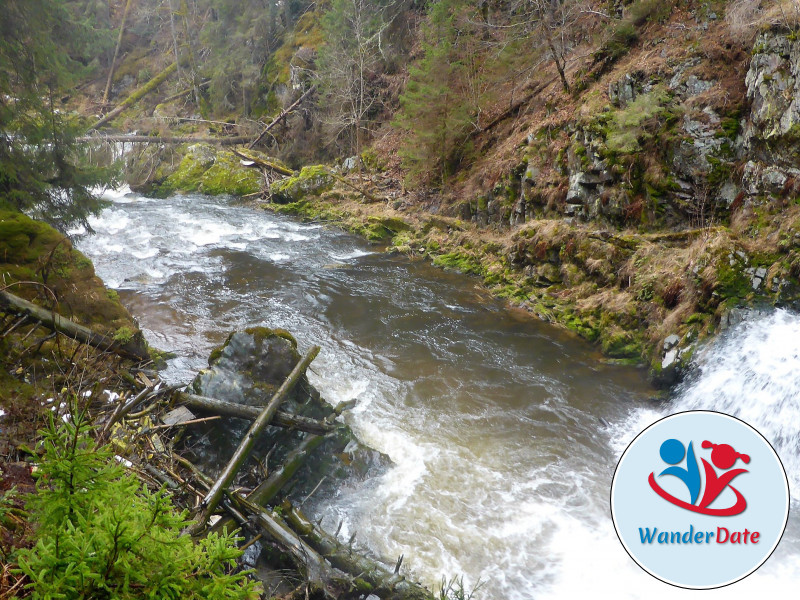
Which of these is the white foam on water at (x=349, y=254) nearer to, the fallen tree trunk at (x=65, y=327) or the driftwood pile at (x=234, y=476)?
the fallen tree trunk at (x=65, y=327)

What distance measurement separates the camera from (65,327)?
582 cm

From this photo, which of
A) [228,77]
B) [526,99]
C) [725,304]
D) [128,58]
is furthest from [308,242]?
[128,58]

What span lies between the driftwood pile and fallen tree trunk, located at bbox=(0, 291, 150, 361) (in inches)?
0.5

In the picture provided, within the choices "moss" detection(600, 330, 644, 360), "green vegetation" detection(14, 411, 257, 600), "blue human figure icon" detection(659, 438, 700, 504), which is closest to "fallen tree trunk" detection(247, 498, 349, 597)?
"green vegetation" detection(14, 411, 257, 600)

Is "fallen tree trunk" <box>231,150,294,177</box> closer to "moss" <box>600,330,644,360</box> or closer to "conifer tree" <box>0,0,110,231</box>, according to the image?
"conifer tree" <box>0,0,110,231</box>

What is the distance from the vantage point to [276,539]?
13.7 ft

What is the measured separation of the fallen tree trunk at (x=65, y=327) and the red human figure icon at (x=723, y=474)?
6.39m

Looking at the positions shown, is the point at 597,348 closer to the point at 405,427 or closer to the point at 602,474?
the point at 602,474

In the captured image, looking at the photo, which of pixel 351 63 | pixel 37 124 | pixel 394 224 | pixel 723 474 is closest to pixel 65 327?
pixel 37 124

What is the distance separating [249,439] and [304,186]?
17559 mm

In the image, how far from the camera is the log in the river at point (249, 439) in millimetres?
4109

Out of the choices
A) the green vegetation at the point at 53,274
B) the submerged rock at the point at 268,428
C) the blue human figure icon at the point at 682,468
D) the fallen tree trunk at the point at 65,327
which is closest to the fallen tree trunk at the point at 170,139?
the green vegetation at the point at 53,274

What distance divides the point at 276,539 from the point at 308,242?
13131 millimetres

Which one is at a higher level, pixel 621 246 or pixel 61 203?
pixel 61 203
